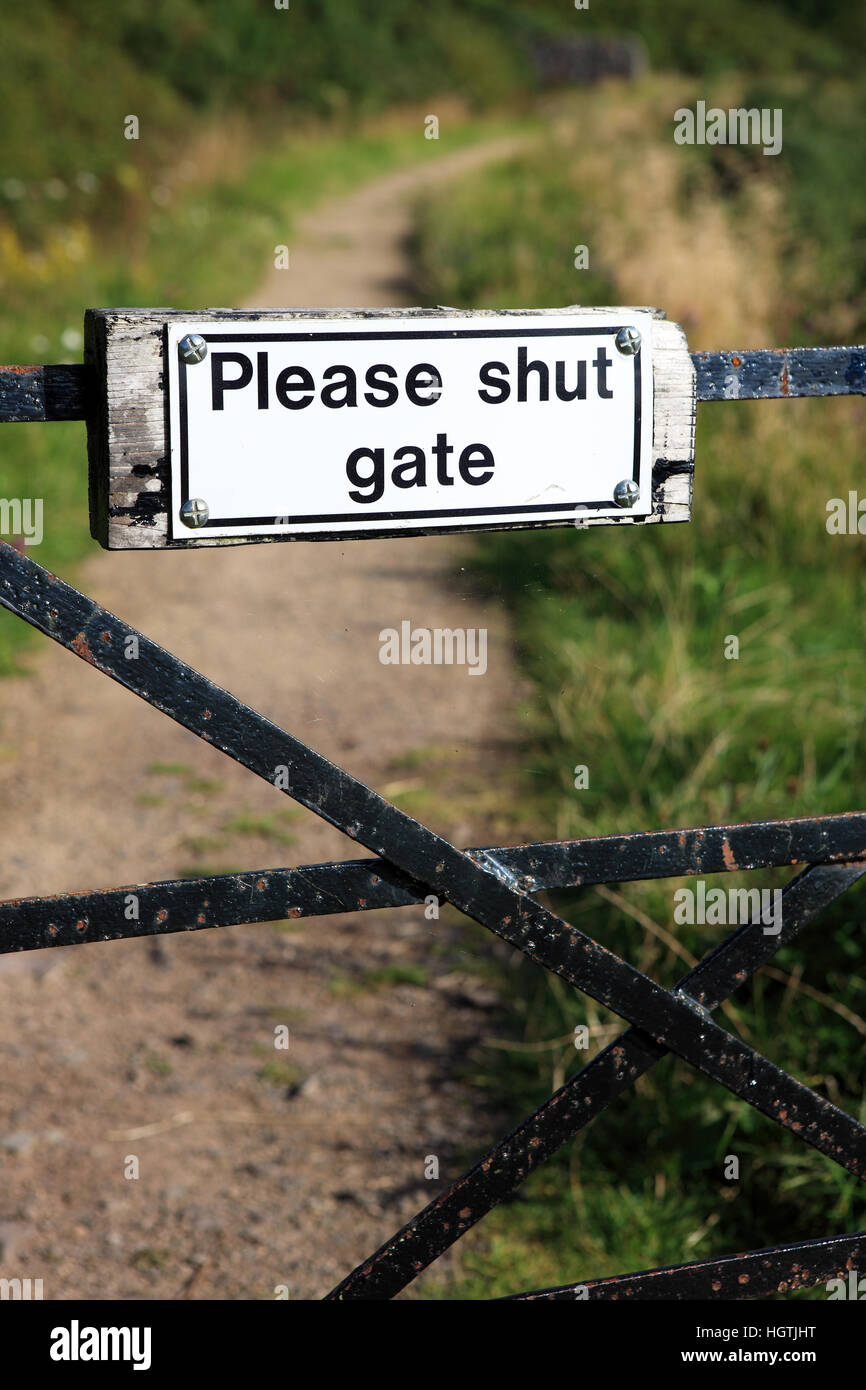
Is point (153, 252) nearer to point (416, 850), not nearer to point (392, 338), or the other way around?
point (392, 338)

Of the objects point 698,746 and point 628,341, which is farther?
point 698,746

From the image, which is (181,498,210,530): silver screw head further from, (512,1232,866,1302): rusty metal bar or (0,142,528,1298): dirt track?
(512,1232,866,1302): rusty metal bar

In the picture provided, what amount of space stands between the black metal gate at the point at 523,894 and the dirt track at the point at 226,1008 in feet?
0.69

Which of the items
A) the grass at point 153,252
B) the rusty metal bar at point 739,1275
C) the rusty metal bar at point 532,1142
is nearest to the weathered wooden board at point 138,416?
the rusty metal bar at point 532,1142

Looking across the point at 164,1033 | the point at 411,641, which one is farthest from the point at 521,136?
the point at 164,1033

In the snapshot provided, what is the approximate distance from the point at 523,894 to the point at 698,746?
205 centimetres

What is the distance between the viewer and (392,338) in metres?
1.33

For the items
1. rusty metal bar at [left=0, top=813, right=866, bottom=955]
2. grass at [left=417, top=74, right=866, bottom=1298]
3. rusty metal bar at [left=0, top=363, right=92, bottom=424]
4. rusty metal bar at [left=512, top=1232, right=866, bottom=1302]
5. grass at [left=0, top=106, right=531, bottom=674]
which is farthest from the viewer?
grass at [left=0, top=106, right=531, bottom=674]

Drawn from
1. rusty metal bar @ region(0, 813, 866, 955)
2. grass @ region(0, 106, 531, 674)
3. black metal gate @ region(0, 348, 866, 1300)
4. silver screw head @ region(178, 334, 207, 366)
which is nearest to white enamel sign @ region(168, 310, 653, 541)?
silver screw head @ region(178, 334, 207, 366)

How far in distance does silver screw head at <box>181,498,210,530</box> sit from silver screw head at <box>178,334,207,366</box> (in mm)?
141

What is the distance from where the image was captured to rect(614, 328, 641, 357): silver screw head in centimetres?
140

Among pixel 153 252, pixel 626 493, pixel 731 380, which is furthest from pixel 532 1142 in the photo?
pixel 153 252

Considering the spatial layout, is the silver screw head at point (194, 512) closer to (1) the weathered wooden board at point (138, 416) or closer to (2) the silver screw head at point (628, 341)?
A: (1) the weathered wooden board at point (138, 416)

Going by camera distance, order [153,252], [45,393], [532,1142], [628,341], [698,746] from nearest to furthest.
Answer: [45,393] < [628,341] < [532,1142] < [698,746] < [153,252]
